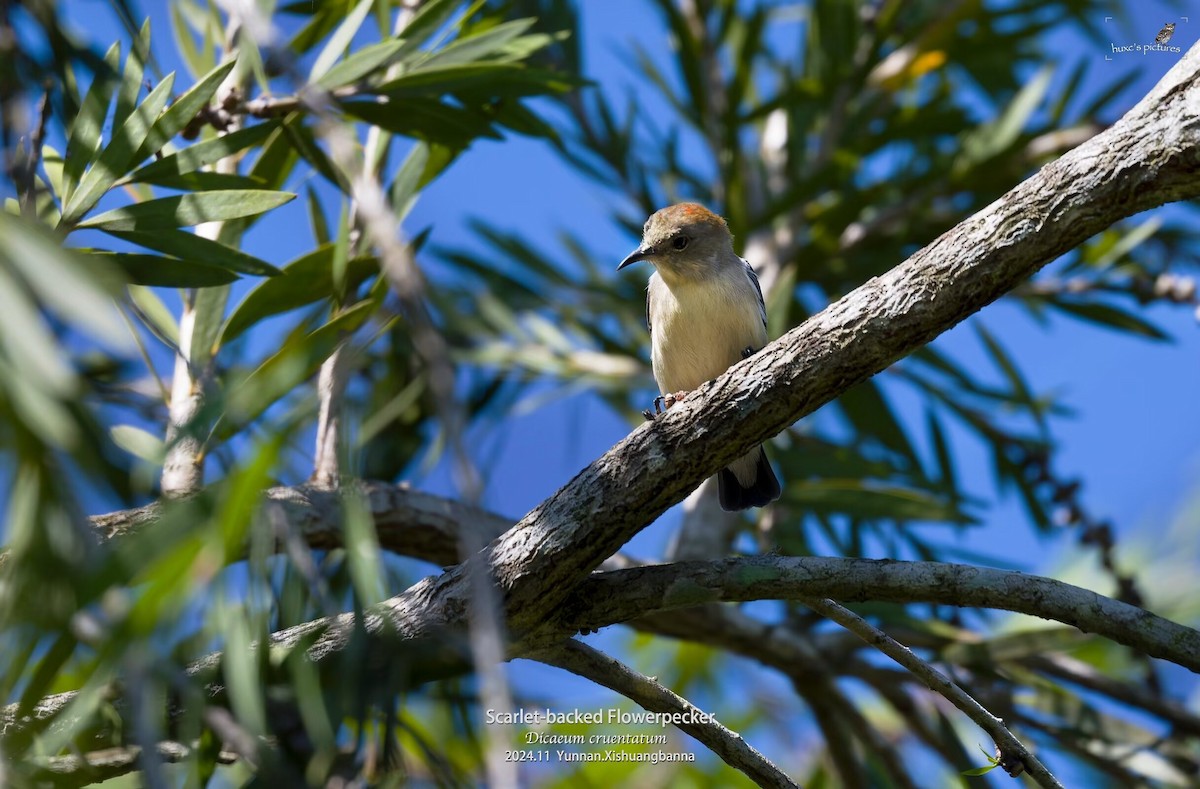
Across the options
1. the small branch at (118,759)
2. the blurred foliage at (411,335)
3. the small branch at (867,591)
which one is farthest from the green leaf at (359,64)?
the small branch at (118,759)

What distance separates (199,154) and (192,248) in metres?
0.35

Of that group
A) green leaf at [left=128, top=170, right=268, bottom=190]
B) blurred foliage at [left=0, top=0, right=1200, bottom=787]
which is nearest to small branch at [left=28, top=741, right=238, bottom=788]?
blurred foliage at [left=0, top=0, right=1200, bottom=787]

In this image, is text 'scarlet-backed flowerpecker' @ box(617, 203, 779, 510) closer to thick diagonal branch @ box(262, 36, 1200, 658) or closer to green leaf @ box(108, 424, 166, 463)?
thick diagonal branch @ box(262, 36, 1200, 658)

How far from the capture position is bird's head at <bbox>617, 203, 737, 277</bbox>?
4.27m

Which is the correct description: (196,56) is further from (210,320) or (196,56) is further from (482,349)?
(482,349)

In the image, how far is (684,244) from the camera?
4.33 metres

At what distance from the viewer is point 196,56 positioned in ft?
12.8

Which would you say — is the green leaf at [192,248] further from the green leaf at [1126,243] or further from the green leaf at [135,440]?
the green leaf at [1126,243]

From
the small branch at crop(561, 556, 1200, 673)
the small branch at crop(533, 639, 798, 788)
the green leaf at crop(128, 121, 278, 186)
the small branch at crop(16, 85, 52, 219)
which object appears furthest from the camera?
the green leaf at crop(128, 121, 278, 186)

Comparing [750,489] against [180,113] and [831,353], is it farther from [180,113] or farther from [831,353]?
[180,113]

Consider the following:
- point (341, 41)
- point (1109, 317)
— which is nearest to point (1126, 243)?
point (1109, 317)

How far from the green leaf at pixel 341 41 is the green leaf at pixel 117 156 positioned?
70 centimetres

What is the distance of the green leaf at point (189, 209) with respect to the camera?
279cm

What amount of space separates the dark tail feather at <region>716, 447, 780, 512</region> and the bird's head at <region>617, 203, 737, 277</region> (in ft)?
2.68
